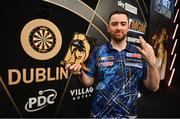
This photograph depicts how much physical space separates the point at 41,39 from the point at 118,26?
620mm

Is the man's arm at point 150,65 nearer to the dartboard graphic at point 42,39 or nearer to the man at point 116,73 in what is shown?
the man at point 116,73

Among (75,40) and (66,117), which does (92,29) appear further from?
(66,117)

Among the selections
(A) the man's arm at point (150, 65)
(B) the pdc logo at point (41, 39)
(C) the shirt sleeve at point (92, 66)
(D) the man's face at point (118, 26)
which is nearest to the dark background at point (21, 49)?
(B) the pdc logo at point (41, 39)

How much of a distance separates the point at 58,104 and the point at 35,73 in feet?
1.29

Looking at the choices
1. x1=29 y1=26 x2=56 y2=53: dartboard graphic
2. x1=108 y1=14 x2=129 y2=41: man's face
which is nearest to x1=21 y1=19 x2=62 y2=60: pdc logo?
x1=29 y1=26 x2=56 y2=53: dartboard graphic

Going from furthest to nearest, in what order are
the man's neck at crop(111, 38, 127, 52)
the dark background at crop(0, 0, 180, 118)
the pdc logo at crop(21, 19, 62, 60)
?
the man's neck at crop(111, 38, 127, 52)
the pdc logo at crop(21, 19, 62, 60)
the dark background at crop(0, 0, 180, 118)

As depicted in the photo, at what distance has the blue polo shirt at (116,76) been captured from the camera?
2119 millimetres

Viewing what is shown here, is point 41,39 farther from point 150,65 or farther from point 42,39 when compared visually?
point 150,65

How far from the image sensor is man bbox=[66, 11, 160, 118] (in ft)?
6.91

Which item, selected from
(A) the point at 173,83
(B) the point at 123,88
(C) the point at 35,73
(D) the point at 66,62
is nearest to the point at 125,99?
(B) the point at 123,88

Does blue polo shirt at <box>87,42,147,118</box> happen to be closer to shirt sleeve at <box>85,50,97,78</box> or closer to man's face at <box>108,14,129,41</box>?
shirt sleeve at <box>85,50,97,78</box>

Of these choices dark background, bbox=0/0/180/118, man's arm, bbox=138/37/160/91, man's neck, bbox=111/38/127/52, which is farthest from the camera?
man's neck, bbox=111/38/127/52

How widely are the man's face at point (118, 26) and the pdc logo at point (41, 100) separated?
0.71 meters

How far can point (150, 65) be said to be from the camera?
185cm
